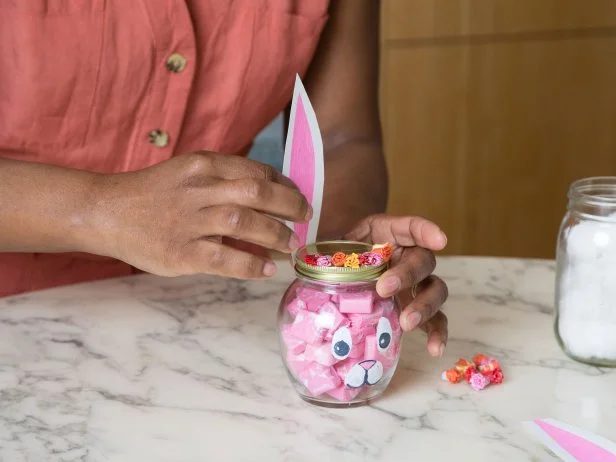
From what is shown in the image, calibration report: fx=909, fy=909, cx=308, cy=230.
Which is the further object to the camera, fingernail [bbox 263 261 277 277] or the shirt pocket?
the shirt pocket

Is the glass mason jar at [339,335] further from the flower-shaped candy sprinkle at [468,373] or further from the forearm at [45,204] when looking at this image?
the forearm at [45,204]

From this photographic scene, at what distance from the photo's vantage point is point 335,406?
951 millimetres

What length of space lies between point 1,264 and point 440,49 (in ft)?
6.25

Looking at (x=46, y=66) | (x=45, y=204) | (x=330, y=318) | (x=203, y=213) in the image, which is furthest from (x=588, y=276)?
(x=46, y=66)

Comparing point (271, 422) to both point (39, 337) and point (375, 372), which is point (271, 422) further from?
point (39, 337)

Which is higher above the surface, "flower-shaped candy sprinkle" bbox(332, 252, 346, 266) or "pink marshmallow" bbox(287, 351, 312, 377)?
Answer: "flower-shaped candy sprinkle" bbox(332, 252, 346, 266)

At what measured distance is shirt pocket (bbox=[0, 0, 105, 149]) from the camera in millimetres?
1229

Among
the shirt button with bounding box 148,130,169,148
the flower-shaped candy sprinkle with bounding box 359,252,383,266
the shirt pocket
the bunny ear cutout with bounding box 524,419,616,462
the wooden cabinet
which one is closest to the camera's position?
the bunny ear cutout with bounding box 524,419,616,462

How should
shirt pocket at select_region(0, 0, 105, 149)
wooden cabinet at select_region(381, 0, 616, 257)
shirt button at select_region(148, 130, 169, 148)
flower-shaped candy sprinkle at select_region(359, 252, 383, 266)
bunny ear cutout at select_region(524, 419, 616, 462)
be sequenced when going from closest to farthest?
bunny ear cutout at select_region(524, 419, 616, 462), flower-shaped candy sprinkle at select_region(359, 252, 383, 266), shirt pocket at select_region(0, 0, 105, 149), shirt button at select_region(148, 130, 169, 148), wooden cabinet at select_region(381, 0, 616, 257)

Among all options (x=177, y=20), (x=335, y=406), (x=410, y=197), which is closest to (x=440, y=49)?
(x=410, y=197)

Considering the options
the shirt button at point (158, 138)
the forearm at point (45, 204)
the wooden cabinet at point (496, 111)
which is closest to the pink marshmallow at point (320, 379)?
the forearm at point (45, 204)

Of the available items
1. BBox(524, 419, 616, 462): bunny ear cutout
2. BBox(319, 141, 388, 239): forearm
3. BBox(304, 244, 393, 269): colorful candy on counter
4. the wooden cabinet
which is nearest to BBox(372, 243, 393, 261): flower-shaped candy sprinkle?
BBox(304, 244, 393, 269): colorful candy on counter

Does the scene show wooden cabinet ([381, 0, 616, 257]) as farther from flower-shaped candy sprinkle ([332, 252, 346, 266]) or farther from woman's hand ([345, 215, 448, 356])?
flower-shaped candy sprinkle ([332, 252, 346, 266])

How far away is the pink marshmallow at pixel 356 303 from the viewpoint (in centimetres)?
91
